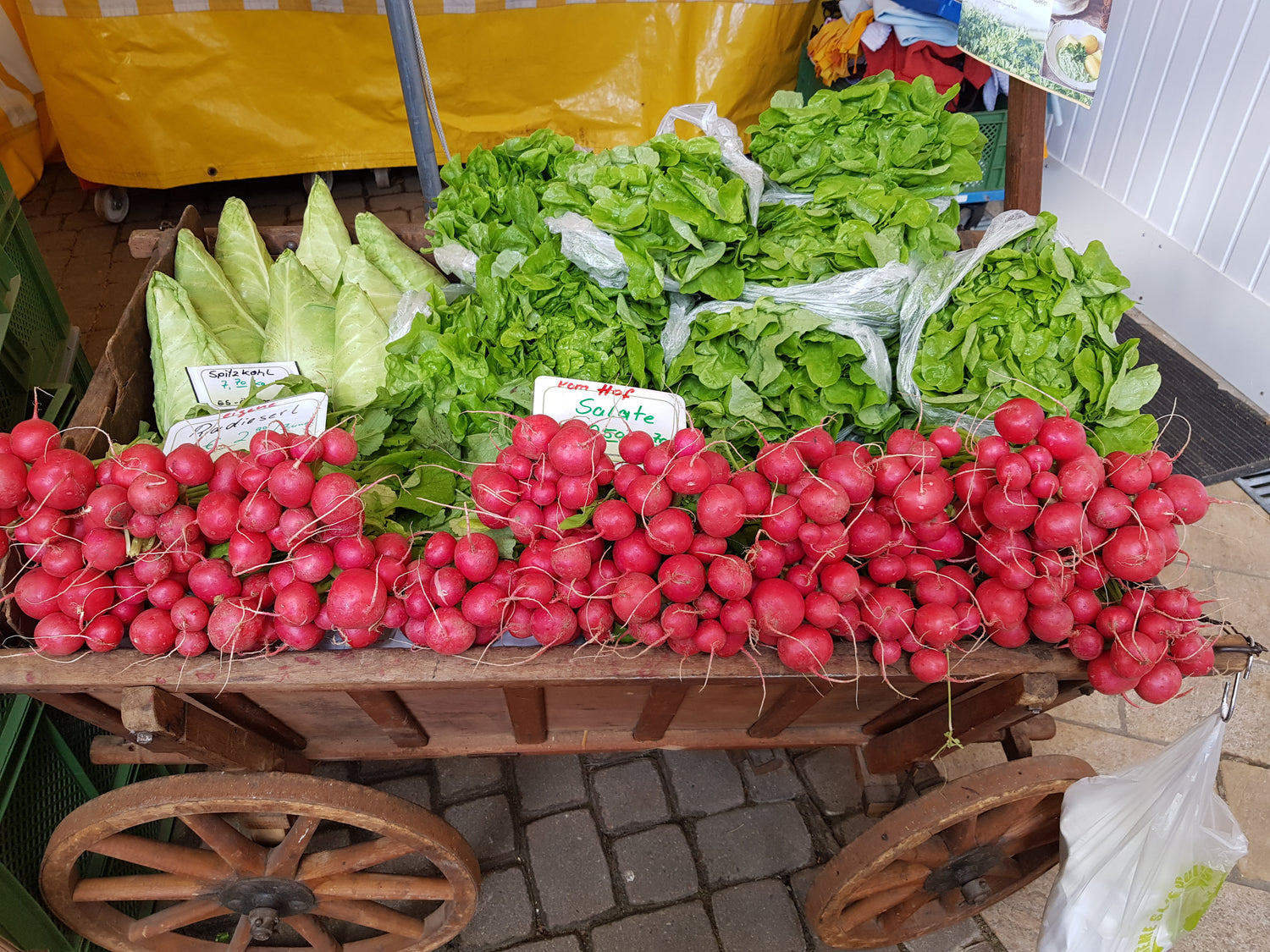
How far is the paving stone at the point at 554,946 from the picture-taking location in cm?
209

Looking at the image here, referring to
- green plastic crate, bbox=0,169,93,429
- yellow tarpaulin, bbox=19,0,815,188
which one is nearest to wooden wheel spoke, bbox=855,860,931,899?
green plastic crate, bbox=0,169,93,429

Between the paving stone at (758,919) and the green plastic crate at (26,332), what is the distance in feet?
8.42

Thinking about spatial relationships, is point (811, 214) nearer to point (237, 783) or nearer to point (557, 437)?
point (557, 437)

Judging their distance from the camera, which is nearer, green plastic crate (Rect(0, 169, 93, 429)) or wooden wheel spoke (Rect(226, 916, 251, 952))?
wooden wheel spoke (Rect(226, 916, 251, 952))

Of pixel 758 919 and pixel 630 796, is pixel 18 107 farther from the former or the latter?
pixel 758 919

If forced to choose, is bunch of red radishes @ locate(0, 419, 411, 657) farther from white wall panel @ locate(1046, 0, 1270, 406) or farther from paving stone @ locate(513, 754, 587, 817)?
white wall panel @ locate(1046, 0, 1270, 406)

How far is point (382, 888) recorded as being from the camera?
1800mm

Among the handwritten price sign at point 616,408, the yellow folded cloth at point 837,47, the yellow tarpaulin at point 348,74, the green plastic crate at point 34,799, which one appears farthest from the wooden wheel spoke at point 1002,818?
the yellow tarpaulin at point 348,74

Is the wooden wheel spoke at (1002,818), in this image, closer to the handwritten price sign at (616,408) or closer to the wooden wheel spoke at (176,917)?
the handwritten price sign at (616,408)

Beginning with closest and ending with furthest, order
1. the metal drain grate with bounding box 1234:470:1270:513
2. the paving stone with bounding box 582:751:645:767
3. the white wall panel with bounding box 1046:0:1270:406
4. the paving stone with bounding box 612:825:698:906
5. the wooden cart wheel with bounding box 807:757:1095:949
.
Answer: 1. the wooden cart wheel with bounding box 807:757:1095:949
2. the paving stone with bounding box 612:825:698:906
3. the paving stone with bounding box 582:751:645:767
4. the metal drain grate with bounding box 1234:470:1270:513
5. the white wall panel with bounding box 1046:0:1270:406

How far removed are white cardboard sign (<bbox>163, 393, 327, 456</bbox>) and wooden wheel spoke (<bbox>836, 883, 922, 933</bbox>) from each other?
68.5 inches

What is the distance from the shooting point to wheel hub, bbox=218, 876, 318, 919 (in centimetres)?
173

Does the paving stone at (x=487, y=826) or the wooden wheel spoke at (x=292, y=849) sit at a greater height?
the wooden wheel spoke at (x=292, y=849)

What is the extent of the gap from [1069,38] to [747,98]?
291 centimetres
